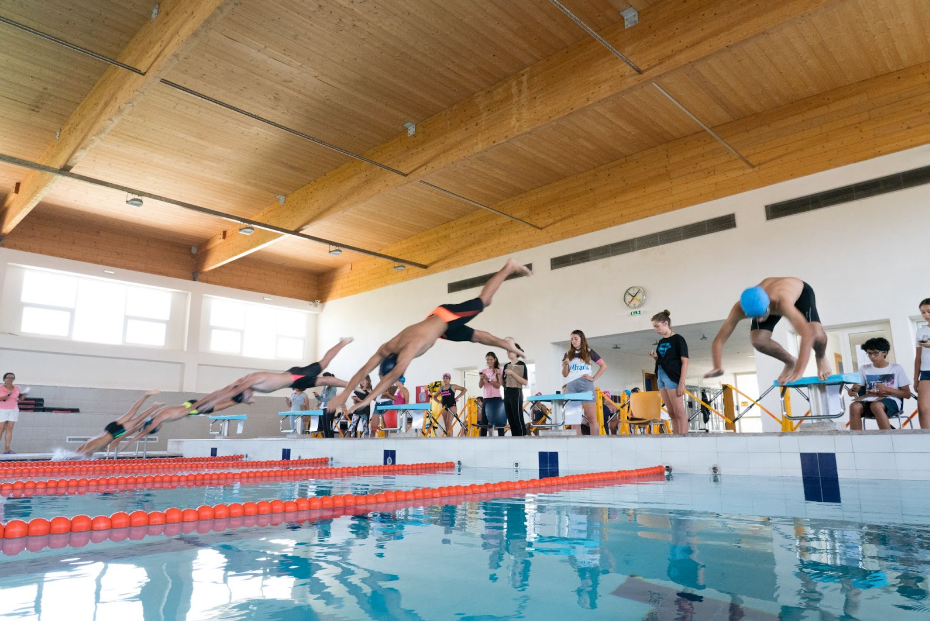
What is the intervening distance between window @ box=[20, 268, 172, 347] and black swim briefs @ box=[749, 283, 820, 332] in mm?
15042

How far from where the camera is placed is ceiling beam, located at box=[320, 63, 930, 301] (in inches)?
345

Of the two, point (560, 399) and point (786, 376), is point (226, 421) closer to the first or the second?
point (560, 399)

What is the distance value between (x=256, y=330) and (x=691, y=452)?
47.6 ft

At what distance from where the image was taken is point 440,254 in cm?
1508

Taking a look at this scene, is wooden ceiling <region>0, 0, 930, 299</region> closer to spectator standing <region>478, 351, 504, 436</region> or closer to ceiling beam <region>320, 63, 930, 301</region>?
ceiling beam <region>320, 63, 930, 301</region>

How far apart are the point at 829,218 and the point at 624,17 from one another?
457 centimetres

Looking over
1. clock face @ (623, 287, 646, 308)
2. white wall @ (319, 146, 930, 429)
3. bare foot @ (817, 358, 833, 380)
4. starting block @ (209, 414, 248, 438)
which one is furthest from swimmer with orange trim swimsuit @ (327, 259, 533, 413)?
clock face @ (623, 287, 646, 308)

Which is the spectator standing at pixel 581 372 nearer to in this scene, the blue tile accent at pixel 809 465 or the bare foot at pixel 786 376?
the bare foot at pixel 786 376

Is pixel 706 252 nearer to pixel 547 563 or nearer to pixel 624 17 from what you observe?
pixel 624 17

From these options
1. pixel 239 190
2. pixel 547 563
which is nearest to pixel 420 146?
pixel 239 190

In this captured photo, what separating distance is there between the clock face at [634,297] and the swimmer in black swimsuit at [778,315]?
21.3 ft

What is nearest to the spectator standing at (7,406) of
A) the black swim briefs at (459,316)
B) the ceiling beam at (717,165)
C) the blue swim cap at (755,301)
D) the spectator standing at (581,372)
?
the ceiling beam at (717,165)

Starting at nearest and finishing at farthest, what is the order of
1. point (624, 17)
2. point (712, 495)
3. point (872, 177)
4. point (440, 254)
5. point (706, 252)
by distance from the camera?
1. point (712, 495)
2. point (624, 17)
3. point (872, 177)
4. point (706, 252)
5. point (440, 254)

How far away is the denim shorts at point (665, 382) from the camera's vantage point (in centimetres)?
634
